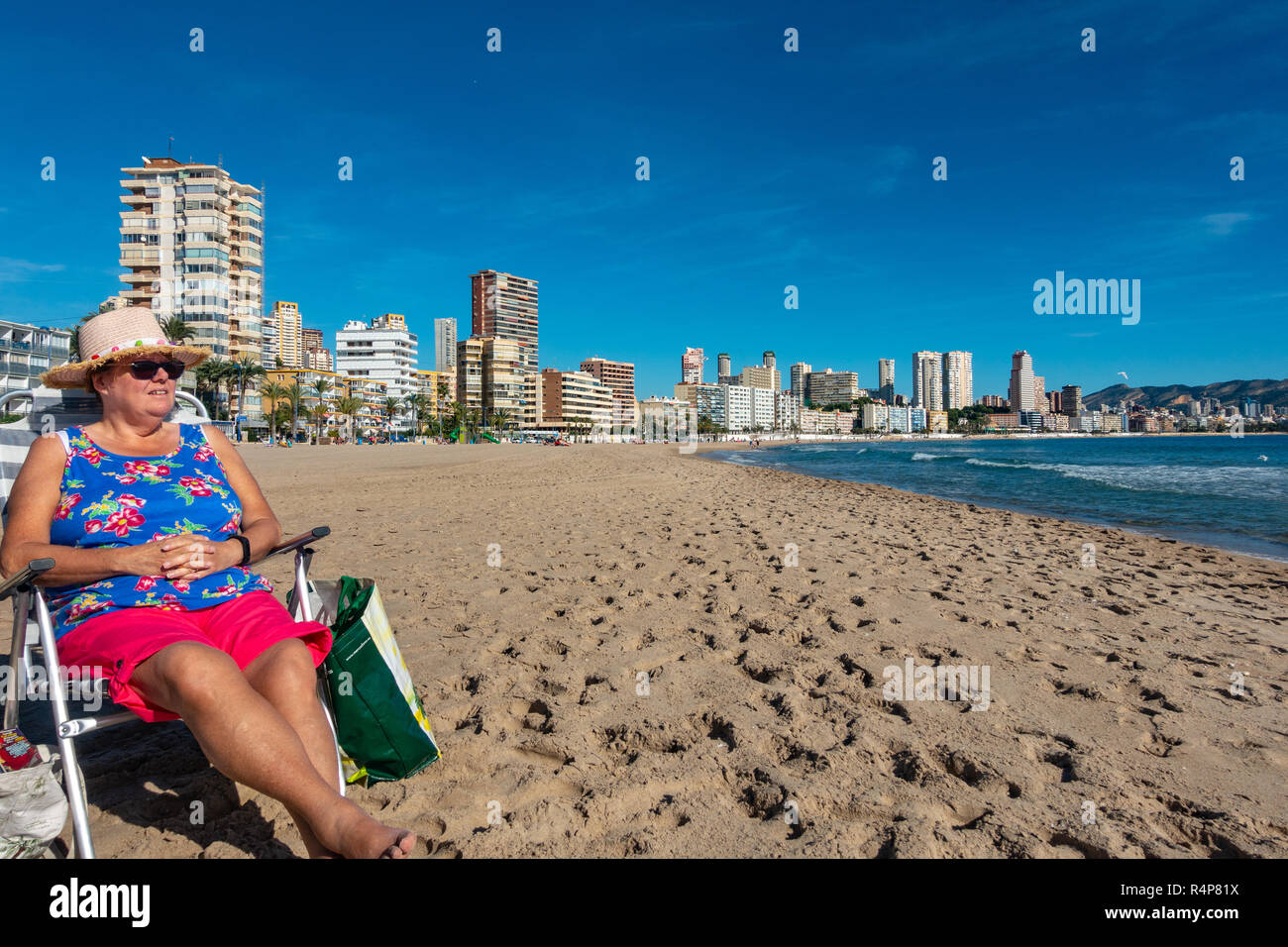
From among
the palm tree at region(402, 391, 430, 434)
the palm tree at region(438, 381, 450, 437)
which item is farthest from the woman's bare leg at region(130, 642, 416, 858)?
the palm tree at region(438, 381, 450, 437)

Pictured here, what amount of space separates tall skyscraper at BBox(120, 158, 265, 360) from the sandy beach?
261ft

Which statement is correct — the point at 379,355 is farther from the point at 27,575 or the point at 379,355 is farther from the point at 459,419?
the point at 27,575

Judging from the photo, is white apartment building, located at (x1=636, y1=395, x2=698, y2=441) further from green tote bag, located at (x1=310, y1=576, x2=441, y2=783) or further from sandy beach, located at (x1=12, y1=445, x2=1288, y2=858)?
green tote bag, located at (x1=310, y1=576, x2=441, y2=783)

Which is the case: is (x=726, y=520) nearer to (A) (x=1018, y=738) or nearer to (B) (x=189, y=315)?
(A) (x=1018, y=738)

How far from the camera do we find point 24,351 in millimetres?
65625

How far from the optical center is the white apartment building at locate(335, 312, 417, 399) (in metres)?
124

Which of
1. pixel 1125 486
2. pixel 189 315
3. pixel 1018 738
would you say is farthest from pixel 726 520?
pixel 189 315

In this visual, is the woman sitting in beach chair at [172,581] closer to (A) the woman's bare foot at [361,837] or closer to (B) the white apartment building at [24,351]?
(A) the woman's bare foot at [361,837]

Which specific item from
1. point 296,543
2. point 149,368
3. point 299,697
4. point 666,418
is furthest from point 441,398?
point 299,697

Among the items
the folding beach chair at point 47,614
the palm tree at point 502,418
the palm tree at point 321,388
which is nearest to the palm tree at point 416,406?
the palm tree at point 502,418

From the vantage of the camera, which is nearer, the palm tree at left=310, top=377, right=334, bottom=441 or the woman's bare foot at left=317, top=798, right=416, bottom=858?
the woman's bare foot at left=317, top=798, right=416, bottom=858

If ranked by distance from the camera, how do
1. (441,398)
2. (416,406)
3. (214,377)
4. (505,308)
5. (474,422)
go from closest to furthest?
Result: (214,377)
(416,406)
(474,422)
(441,398)
(505,308)

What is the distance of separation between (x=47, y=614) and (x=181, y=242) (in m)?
87.7

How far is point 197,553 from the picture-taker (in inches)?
92.9
